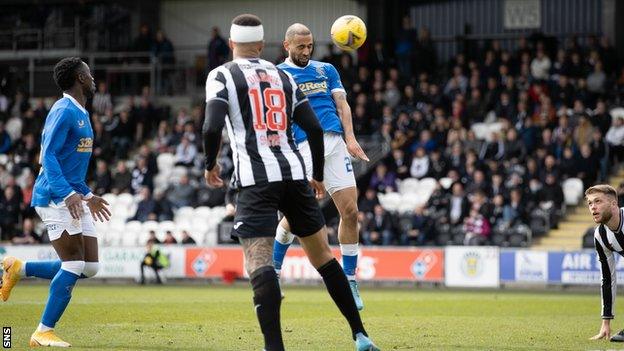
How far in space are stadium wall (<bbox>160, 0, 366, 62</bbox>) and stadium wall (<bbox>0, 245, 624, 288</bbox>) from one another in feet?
38.0

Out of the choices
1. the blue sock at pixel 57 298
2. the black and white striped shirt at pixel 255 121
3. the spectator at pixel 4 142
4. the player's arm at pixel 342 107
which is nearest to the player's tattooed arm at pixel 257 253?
the black and white striped shirt at pixel 255 121

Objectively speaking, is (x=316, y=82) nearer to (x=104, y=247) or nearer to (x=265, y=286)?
(x=265, y=286)

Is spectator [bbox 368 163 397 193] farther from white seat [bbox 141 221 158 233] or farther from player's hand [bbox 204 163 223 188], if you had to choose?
player's hand [bbox 204 163 223 188]

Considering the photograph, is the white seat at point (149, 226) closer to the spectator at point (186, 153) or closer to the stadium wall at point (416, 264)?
the stadium wall at point (416, 264)

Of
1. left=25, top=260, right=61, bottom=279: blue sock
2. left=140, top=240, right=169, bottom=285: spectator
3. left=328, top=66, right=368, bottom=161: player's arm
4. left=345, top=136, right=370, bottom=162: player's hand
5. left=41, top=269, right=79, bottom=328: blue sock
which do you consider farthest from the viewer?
left=140, top=240, right=169, bottom=285: spectator

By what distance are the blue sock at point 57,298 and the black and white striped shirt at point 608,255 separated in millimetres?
A: 5220

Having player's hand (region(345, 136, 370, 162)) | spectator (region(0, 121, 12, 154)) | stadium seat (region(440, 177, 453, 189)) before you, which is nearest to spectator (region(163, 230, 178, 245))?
stadium seat (region(440, 177, 453, 189))

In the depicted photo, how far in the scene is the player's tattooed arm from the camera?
27.2ft

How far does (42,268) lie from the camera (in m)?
10.9

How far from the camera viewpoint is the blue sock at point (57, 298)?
10172mm

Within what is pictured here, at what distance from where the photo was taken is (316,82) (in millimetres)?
11977

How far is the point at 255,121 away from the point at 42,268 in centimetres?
357

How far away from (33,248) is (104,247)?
164cm

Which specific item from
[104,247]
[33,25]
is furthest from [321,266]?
[33,25]
